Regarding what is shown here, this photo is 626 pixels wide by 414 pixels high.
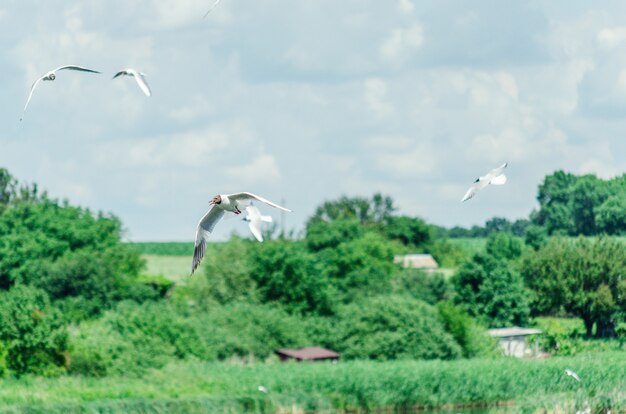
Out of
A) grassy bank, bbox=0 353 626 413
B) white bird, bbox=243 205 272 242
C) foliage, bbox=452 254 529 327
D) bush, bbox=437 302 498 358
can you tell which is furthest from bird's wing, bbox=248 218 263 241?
foliage, bbox=452 254 529 327

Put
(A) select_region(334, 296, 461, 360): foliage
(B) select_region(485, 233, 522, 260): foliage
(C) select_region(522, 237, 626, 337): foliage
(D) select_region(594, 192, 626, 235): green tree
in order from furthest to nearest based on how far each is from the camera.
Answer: (D) select_region(594, 192, 626, 235): green tree → (B) select_region(485, 233, 522, 260): foliage → (C) select_region(522, 237, 626, 337): foliage → (A) select_region(334, 296, 461, 360): foliage

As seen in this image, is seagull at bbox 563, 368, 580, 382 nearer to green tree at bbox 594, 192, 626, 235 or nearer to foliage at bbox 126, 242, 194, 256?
green tree at bbox 594, 192, 626, 235

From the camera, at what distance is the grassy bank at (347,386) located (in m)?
36.4

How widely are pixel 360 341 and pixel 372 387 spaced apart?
12314 mm

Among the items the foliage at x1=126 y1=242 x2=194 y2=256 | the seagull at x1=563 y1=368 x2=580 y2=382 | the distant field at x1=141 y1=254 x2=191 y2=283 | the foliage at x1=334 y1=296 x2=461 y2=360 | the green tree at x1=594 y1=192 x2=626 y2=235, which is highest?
the green tree at x1=594 y1=192 x2=626 y2=235

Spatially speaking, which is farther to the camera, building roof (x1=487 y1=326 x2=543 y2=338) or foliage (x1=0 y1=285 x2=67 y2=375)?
building roof (x1=487 y1=326 x2=543 y2=338)

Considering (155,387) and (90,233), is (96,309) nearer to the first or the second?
(90,233)

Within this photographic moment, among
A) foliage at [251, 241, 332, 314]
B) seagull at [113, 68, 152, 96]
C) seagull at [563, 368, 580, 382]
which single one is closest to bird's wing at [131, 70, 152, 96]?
seagull at [113, 68, 152, 96]

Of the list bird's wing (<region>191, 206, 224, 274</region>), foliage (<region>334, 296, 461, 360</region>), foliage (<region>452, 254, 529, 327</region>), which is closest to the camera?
bird's wing (<region>191, 206, 224, 274</region>)

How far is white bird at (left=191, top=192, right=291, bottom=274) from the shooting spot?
1633cm

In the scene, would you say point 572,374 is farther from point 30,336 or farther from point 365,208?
point 365,208

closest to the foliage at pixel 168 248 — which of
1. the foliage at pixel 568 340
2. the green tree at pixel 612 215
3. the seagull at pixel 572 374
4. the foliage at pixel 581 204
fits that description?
the foliage at pixel 581 204

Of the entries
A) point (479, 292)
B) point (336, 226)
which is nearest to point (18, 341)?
point (479, 292)

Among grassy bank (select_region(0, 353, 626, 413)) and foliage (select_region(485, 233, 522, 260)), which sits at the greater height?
foliage (select_region(485, 233, 522, 260))
